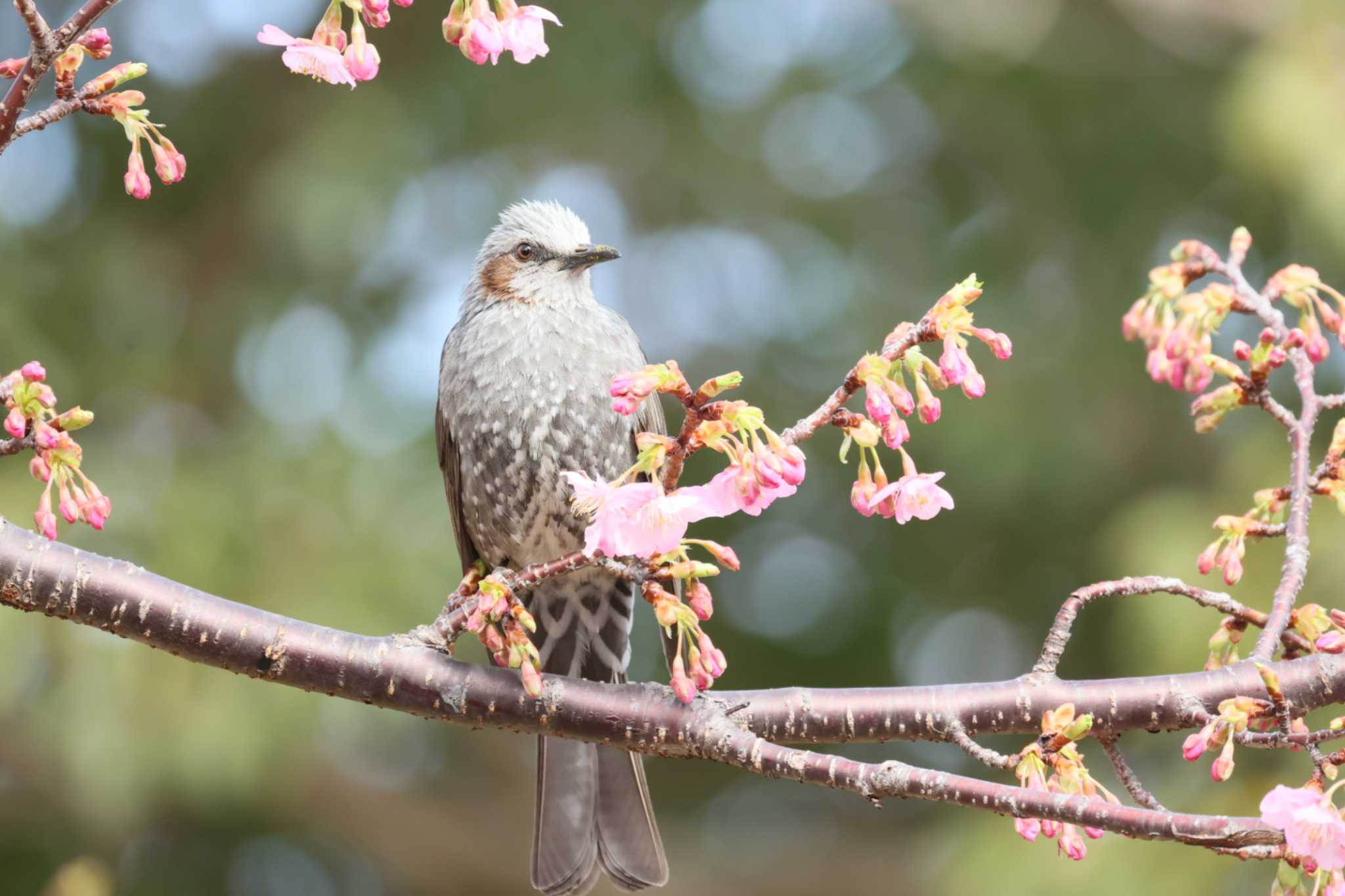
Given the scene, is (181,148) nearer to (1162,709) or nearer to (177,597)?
(177,597)

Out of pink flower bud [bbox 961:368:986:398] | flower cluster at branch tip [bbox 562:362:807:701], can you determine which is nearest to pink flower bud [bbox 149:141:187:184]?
flower cluster at branch tip [bbox 562:362:807:701]

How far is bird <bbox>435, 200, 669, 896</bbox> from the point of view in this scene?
338cm

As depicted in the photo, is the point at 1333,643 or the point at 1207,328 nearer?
the point at 1333,643

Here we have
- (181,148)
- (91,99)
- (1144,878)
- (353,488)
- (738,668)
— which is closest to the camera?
(91,99)

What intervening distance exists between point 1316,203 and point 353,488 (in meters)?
3.48

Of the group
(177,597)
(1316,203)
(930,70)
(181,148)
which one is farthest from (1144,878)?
(181,148)

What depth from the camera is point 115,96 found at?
6.12 ft

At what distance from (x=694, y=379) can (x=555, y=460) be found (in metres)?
2.98

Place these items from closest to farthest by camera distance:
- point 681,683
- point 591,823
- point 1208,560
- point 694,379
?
point 681,683, point 1208,560, point 591,823, point 694,379

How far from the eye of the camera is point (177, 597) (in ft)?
7.70

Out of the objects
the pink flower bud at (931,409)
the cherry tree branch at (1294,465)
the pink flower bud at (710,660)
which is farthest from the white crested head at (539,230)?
the pink flower bud at (931,409)

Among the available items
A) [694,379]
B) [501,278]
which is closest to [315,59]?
[501,278]

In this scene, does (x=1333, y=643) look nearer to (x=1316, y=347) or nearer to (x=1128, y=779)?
(x=1128, y=779)

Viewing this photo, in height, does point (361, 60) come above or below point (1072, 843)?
above
